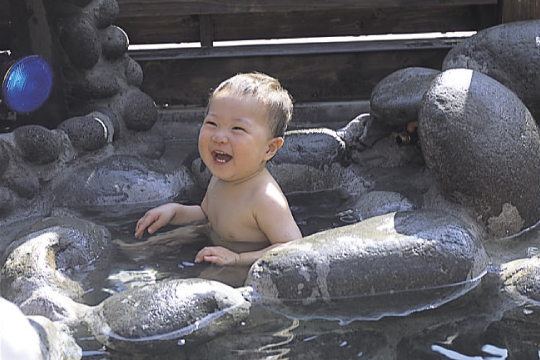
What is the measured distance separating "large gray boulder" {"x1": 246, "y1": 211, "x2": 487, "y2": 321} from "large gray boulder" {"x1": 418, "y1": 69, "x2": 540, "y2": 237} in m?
0.56

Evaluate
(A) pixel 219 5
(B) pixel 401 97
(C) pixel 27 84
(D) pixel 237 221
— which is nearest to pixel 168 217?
(D) pixel 237 221

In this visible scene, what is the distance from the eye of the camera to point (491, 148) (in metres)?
3.81

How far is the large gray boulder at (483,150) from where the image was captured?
12.5ft

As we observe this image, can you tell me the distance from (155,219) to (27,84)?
146 cm

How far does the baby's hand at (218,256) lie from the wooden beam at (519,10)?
332 cm

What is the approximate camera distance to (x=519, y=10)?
→ 219 inches

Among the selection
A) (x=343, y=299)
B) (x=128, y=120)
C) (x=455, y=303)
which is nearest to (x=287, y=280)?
(x=343, y=299)

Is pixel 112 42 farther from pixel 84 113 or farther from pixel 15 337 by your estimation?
pixel 15 337

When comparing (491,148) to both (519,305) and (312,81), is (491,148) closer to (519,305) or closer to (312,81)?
(519,305)

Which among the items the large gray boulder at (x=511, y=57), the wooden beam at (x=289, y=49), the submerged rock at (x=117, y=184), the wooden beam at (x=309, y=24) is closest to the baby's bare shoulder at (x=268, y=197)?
the submerged rock at (x=117, y=184)

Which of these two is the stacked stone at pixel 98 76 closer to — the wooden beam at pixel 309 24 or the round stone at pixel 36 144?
the round stone at pixel 36 144

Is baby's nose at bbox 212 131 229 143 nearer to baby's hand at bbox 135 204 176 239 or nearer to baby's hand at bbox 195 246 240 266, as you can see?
baby's hand at bbox 195 246 240 266

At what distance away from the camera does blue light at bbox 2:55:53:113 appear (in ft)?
15.0

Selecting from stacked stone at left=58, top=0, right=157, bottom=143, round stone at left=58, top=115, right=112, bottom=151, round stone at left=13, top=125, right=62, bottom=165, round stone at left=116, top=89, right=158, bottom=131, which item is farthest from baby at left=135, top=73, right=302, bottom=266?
round stone at left=116, top=89, right=158, bottom=131
